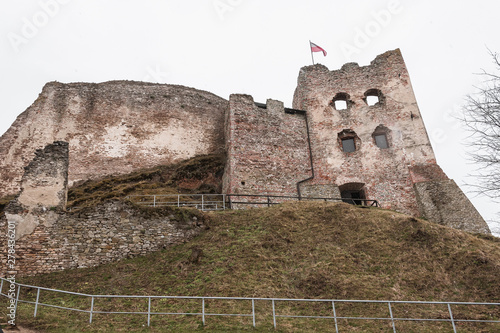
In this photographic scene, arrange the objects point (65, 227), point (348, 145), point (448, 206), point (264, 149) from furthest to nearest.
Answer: point (348, 145) < point (264, 149) < point (448, 206) < point (65, 227)

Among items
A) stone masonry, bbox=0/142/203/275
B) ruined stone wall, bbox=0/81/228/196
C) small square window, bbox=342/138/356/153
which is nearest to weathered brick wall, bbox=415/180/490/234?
small square window, bbox=342/138/356/153

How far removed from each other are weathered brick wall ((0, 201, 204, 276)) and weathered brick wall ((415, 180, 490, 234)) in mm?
11863

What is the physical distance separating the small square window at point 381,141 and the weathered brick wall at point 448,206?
9.70ft

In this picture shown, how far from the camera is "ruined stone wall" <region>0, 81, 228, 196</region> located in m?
22.9

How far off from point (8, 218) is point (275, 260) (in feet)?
28.8

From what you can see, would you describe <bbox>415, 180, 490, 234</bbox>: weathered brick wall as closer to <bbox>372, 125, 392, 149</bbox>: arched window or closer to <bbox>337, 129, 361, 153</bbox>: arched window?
<bbox>372, 125, 392, 149</bbox>: arched window

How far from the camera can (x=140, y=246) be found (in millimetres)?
14625

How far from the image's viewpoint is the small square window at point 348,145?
23906mm

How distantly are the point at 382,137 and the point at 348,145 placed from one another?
1.96 m

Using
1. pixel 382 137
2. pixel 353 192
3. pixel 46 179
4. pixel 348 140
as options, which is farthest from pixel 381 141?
pixel 46 179

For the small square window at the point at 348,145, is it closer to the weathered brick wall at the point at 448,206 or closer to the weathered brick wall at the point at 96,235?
the weathered brick wall at the point at 448,206

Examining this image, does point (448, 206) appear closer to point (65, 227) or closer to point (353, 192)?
point (353, 192)

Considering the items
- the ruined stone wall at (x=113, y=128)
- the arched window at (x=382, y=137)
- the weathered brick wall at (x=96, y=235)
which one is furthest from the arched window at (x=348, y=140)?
the weathered brick wall at (x=96, y=235)

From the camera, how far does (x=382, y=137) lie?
2395 cm
